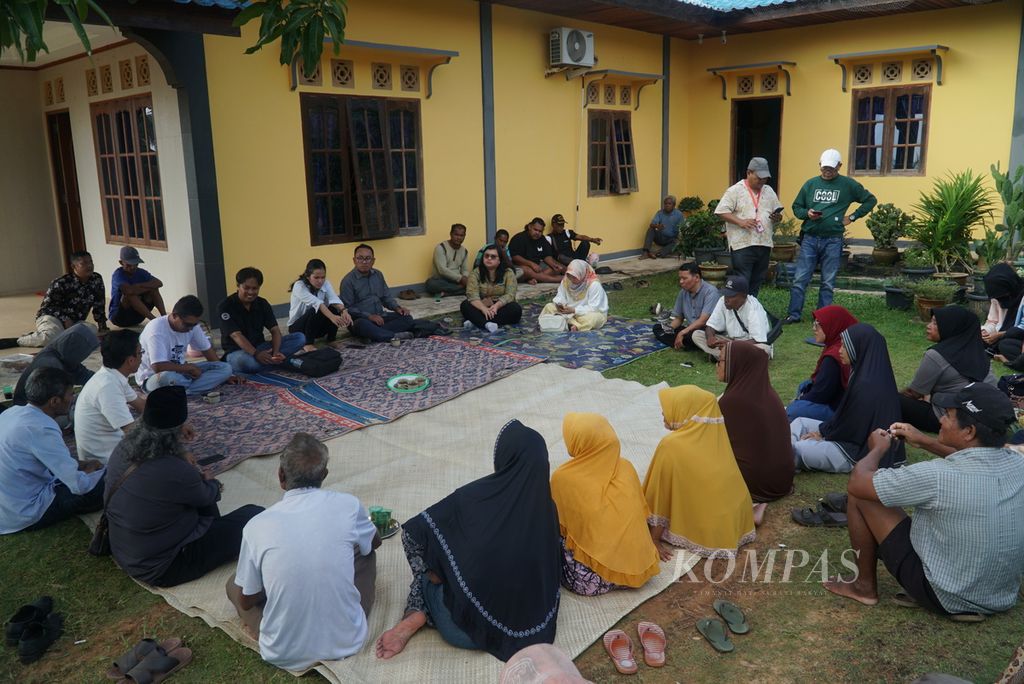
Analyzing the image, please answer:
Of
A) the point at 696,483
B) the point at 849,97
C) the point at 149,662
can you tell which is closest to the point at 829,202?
the point at 849,97

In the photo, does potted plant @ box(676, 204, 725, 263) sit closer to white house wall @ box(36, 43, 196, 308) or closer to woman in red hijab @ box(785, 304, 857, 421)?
woman in red hijab @ box(785, 304, 857, 421)

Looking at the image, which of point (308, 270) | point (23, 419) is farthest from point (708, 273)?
point (23, 419)

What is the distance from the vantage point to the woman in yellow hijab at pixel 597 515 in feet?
10.8

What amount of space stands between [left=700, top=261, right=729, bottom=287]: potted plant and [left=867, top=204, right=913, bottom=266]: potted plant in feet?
7.61

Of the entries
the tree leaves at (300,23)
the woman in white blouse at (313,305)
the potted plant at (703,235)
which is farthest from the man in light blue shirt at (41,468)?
the potted plant at (703,235)

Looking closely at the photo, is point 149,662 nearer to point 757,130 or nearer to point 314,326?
point 314,326

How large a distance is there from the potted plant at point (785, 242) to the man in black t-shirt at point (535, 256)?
302cm

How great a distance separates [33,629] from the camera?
316 cm

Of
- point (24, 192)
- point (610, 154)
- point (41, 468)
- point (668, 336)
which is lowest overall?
point (668, 336)

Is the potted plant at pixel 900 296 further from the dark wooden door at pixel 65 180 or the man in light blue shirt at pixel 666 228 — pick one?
the dark wooden door at pixel 65 180

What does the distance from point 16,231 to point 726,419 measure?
9.41m

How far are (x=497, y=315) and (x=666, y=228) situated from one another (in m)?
5.88

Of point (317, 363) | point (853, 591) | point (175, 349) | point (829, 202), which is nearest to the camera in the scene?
point (853, 591)

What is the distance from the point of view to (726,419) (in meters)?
4.16
